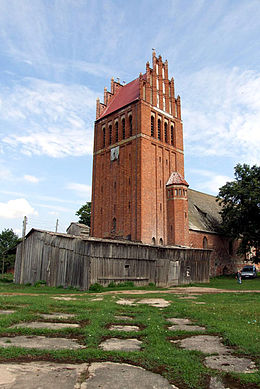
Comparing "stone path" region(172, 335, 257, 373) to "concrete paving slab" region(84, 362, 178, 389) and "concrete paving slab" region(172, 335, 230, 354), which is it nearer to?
"concrete paving slab" region(172, 335, 230, 354)

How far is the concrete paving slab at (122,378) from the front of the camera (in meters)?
4.27

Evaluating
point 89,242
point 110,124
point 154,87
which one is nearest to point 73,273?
point 89,242

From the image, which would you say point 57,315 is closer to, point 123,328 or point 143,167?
point 123,328

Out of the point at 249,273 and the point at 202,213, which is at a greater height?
the point at 202,213

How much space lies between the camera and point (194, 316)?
9977 mm

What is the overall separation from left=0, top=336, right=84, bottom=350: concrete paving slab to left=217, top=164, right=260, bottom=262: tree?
33.2m

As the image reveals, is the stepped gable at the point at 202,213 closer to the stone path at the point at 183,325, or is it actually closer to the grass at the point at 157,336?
the grass at the point at 157,336

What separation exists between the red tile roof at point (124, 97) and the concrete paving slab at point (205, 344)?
32942 mm

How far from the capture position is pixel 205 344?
6.62 meters

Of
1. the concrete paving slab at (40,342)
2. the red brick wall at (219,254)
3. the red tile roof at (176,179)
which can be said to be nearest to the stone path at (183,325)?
the concrete paving slab at (40,342)

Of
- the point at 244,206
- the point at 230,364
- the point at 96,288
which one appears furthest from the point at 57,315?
the point at 244,206

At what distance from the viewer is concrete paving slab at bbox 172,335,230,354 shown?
6141 millimetres

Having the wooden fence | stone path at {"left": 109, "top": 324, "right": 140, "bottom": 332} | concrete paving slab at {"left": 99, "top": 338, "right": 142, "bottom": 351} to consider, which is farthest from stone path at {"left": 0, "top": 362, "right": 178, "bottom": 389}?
the wooden fence

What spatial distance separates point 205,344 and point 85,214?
50450 millimetres
